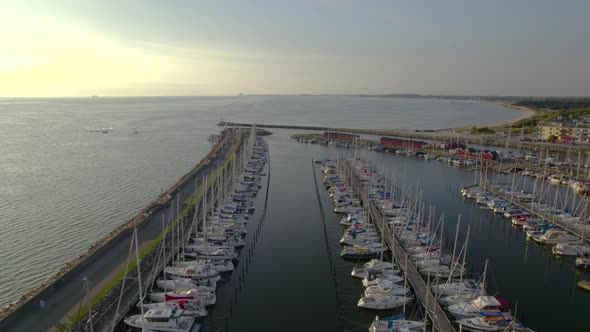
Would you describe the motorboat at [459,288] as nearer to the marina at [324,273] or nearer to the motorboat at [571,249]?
the marina at [324,273]

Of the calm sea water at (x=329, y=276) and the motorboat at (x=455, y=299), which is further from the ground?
the motorboat at (x=455, y=299)

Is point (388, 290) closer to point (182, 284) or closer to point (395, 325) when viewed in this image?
point (395, 325)

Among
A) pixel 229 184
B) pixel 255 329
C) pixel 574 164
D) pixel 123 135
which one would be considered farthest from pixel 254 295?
pixel 123 135

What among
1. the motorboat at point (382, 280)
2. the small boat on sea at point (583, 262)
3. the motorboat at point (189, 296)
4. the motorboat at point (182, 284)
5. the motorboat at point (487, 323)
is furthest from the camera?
the small boat on sea at point (583, 262)

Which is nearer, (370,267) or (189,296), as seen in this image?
(189,296)

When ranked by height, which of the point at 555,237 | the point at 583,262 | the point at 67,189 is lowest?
the point at 67,189

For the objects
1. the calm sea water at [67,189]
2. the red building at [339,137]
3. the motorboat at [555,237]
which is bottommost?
the calm sea water at [67,189]

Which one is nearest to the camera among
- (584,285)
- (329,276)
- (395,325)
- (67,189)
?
(395,325)

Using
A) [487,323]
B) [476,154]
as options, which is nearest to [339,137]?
[476,154]

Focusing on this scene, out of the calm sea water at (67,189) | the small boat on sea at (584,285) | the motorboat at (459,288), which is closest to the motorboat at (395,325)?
the motorboat at (459,288)

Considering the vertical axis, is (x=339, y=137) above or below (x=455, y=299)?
above
